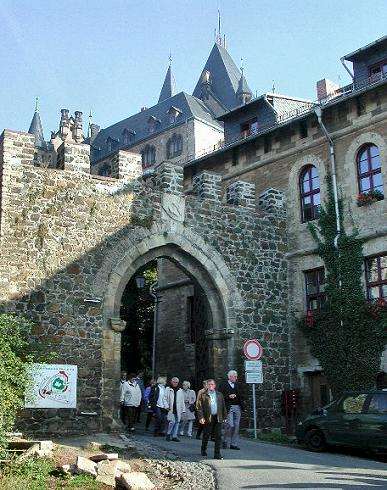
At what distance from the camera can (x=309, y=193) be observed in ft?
61.2

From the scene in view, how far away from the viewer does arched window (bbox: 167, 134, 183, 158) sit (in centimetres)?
5244

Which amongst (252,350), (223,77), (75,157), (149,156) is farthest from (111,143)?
(252,350)

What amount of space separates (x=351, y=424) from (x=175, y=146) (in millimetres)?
42433

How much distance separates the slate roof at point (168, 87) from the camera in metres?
64.9

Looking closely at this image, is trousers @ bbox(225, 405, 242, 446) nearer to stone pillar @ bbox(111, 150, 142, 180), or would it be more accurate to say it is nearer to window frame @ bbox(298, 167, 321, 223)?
stone pillar @ bbox(111, 150, 142, 180)

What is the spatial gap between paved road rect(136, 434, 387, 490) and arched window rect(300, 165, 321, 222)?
23.9 ft

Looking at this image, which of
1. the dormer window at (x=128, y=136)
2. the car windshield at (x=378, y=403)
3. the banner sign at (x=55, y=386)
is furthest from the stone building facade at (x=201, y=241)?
the dormer window at (x=128, y=136)

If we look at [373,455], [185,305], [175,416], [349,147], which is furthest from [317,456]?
[185,305]

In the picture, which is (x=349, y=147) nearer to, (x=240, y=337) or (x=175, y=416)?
(x=240, y=337)

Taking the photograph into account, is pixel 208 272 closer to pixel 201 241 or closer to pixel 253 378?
pixel 201 241

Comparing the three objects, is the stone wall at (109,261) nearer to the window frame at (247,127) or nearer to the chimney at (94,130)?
the window frame at (247,127)

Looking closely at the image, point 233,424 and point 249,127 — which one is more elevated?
point 249,127

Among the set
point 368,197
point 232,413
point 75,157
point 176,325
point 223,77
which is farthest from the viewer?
point 223,77

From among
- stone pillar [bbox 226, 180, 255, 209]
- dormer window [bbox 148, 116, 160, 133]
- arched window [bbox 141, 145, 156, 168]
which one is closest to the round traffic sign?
stone pillar [bbox 226, 180, 255, 209]
